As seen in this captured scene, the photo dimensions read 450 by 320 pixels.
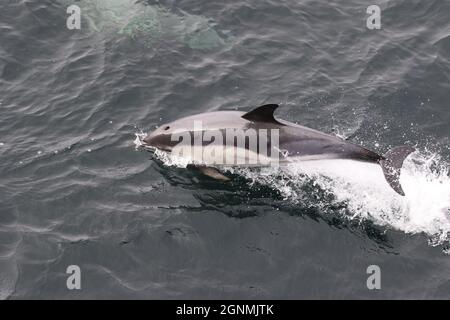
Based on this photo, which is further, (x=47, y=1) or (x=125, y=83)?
(x=47, y=1)

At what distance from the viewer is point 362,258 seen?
48.5 ft

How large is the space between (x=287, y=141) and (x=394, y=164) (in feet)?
8.85

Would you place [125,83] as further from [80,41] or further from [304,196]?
[304,196]

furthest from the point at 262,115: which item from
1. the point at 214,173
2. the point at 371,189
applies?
the point at 371,189

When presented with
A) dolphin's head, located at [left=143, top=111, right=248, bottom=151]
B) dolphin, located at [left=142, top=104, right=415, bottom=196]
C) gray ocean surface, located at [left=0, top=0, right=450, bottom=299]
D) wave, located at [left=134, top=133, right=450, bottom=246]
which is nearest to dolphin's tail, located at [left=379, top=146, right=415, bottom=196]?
dolphin, located at [left=142, top=104, right=415, bottom=196]

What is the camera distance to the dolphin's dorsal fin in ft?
52.3

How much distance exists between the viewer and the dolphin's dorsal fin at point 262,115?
52.3ft

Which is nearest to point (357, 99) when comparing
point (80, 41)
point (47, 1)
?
point (80, 41)

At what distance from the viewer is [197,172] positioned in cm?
1744

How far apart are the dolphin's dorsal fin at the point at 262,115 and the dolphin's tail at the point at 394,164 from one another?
9.40ft

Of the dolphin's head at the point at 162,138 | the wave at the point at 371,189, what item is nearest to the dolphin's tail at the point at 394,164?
the wave at the point at 371,189

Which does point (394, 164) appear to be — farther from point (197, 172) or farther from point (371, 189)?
point (197, 172)

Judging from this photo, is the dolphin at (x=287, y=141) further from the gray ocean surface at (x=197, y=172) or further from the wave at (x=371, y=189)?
the gray ocean surface at (x=197, y=172)

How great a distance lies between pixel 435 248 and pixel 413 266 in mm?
814
